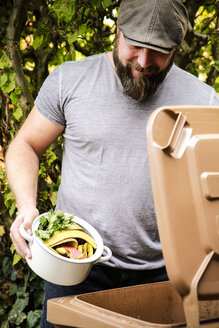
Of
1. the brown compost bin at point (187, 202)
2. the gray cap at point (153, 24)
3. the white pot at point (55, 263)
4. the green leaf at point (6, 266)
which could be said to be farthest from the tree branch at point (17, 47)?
the brown compost bin at point (187, 202)

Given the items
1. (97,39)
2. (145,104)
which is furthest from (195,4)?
(145,104)

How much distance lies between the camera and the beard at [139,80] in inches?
64.6

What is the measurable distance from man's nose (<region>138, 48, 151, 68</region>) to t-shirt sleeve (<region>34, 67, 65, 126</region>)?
341 mm

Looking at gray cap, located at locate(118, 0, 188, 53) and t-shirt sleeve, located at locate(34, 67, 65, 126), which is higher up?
gray cap, located at locate(118, 0, 188, 53)

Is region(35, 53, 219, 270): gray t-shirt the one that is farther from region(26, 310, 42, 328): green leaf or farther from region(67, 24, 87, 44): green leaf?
region(26, 310, 42, 328): green leaf

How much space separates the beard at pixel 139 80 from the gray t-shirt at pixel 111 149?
5cm

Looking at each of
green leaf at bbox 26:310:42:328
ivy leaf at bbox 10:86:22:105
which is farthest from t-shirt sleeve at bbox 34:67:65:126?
green leaf at bbox 26:310:42:328

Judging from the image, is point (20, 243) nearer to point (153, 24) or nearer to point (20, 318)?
point (153, 24)

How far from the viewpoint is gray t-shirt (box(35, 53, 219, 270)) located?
167 cm

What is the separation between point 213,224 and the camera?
1.19 m

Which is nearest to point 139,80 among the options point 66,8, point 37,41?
point 66,8

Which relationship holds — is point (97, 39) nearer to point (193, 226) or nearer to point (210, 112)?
point (210, 112)

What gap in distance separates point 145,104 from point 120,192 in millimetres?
335

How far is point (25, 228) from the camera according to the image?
59.3 inches
